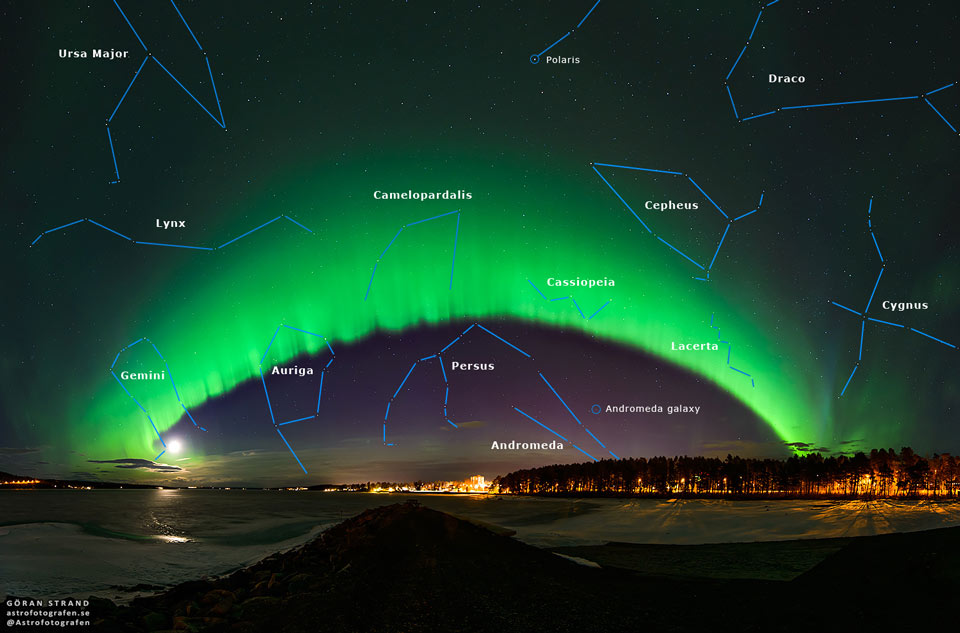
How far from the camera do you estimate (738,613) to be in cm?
1280

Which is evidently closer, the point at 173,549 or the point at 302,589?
→ the point at 302,589

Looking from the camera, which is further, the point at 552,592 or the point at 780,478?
the point at 780,478

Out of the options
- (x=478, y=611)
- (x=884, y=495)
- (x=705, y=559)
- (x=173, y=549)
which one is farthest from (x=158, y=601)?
(x=884, y=495)

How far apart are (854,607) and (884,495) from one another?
145 meters

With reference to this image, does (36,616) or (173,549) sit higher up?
(36,616)

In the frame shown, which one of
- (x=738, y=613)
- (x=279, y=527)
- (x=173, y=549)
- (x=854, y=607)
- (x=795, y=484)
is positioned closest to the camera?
(x=854, y=607)

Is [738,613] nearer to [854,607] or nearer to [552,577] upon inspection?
[854,607]

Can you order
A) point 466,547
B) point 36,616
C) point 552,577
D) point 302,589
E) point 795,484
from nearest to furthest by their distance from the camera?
point 36,616, point 552,577, point 302,589, point 466,547, point 795,484

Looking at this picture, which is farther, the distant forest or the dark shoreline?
the distant forest

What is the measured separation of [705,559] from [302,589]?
559 inches

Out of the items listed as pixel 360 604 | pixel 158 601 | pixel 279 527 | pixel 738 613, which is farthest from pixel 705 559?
pixel 279 527

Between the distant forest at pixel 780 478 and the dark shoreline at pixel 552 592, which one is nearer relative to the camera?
the dark shoreline at pixel 552 592

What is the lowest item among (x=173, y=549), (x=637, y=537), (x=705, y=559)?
(x=173, y=549)

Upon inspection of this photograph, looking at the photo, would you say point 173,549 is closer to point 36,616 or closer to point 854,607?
point 36,616
